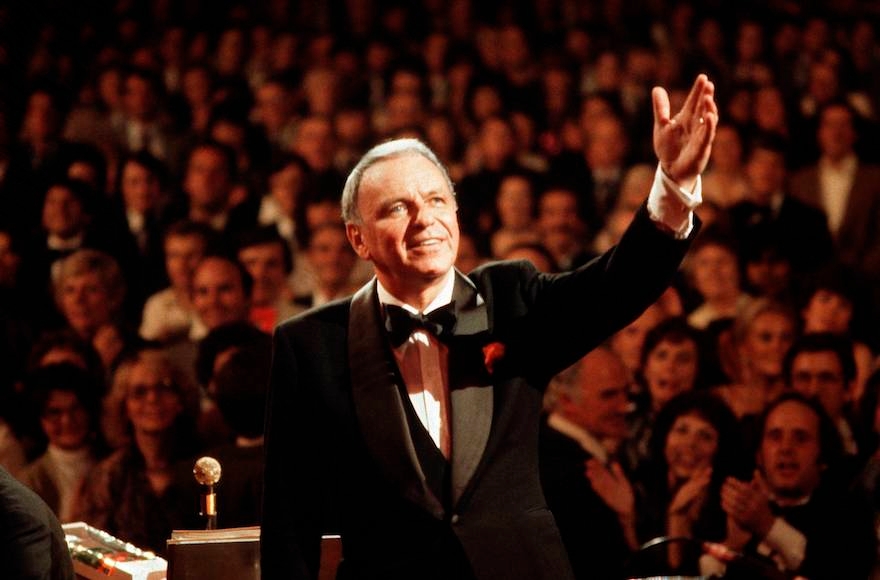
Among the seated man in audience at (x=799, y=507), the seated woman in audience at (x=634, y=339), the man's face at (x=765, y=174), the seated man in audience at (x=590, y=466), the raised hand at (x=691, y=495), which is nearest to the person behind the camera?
the seated man in audience at (x=799, y=507)

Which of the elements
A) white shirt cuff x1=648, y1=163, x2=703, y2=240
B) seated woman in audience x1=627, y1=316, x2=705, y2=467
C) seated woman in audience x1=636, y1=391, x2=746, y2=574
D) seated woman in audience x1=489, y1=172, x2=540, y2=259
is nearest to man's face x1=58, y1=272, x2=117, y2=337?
seated woman in audience x1=489, y1=172, x2=540, y2=259

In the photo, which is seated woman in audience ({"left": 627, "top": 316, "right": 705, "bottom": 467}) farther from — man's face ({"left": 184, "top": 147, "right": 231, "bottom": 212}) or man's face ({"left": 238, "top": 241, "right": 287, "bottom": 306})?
man's face ({"left": 184, "top": 147, "right": 231, "bottom": 212})

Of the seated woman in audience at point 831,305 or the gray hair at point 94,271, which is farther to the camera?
the gray hair at point 94,271

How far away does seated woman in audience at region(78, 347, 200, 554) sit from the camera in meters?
4.30

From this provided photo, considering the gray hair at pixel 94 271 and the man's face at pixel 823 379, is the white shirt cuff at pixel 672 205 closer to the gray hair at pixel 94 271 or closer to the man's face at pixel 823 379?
the man's face at pixel 823 379

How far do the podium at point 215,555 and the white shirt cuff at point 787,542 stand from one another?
2.22 m

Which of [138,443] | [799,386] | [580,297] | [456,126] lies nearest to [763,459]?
[799,386]

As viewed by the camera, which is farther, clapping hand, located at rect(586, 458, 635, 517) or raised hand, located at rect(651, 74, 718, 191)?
clapping hand, located at rect(586, 458, 635, 517)

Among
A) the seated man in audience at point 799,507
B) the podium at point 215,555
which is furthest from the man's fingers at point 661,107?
the seated man in audience at point 799,507

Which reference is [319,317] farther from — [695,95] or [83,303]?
[83,303]

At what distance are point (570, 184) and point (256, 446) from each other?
9.61ft

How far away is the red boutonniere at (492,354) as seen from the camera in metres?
1.98

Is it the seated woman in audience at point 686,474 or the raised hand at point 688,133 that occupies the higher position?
the raised hand at point 688,133

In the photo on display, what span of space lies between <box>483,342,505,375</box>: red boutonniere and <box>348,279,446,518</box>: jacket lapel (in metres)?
0.14
